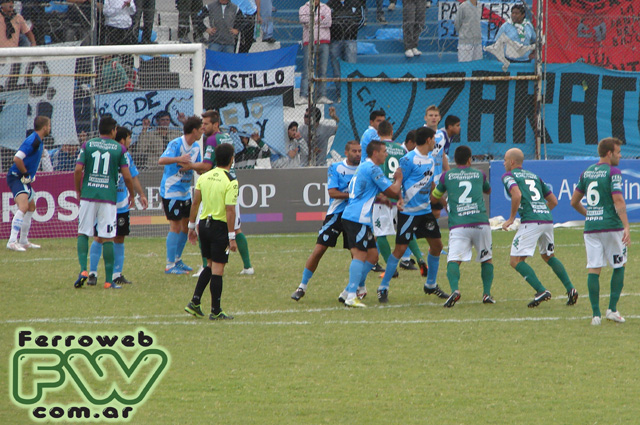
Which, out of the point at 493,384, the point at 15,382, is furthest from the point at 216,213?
the point at 493,384

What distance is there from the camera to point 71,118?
54.4 feet

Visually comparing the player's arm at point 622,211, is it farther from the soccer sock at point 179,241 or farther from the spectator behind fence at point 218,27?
the spectator behind fence at point 218,27

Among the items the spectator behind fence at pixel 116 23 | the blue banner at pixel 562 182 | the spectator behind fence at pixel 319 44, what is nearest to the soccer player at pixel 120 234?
the spectator behind fence at pixel 116 23

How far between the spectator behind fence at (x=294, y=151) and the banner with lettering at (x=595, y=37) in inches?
232

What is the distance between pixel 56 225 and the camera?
1638 centimetres

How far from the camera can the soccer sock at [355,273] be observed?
9719 millimetres

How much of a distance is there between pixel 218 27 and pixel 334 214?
9008 millimetres

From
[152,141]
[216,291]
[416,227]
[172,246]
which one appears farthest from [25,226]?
[416,227]

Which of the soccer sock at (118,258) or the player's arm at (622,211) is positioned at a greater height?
the player's arm at (622,211)

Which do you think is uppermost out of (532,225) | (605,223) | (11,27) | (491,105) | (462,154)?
(11,27)

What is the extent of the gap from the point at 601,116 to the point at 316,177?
21.7 feet

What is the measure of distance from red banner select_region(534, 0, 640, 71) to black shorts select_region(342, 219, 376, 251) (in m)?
10.7

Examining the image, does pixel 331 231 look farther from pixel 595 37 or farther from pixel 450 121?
pixel 595 37

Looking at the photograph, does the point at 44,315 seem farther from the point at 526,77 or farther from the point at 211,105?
the point at 526,77
